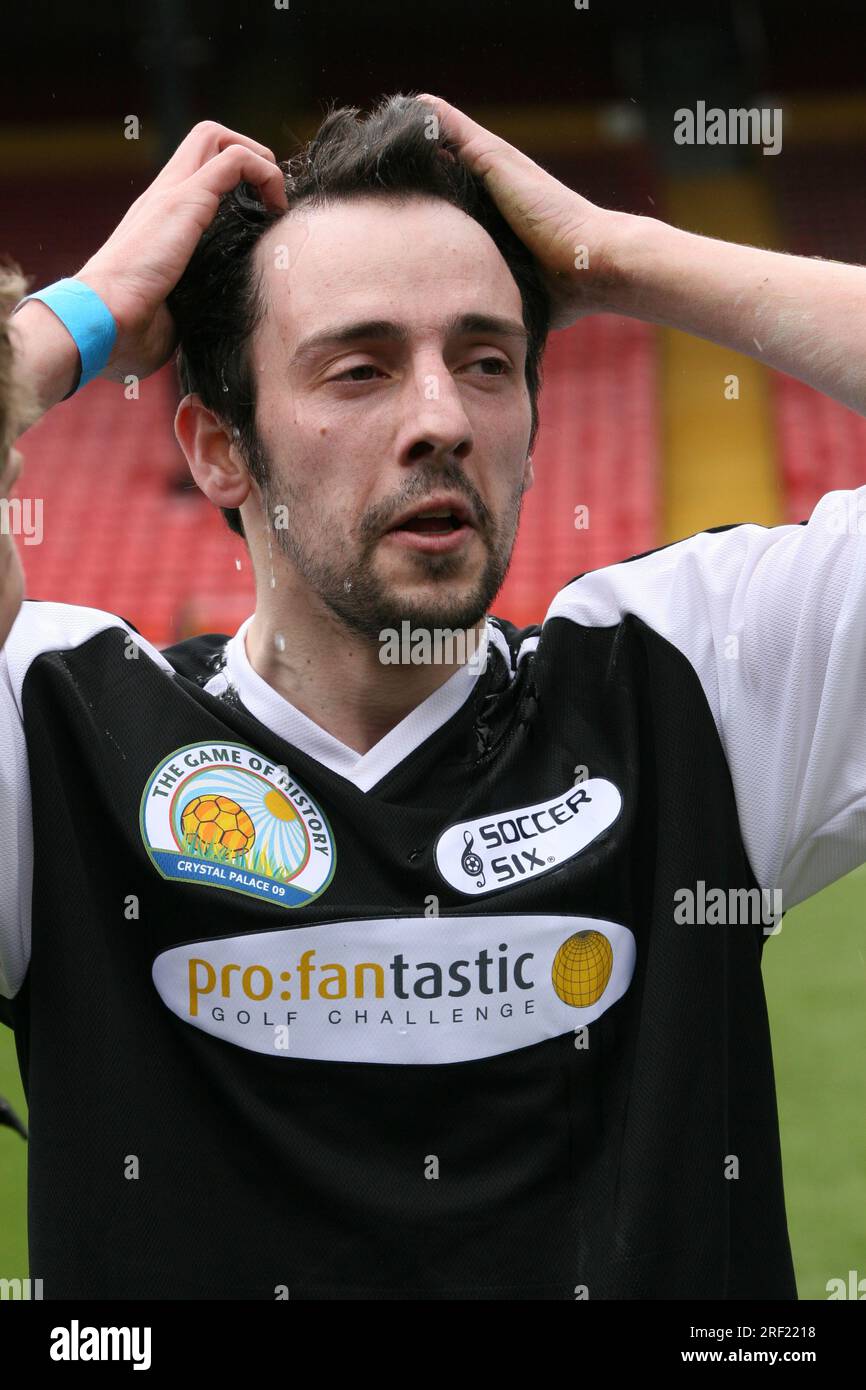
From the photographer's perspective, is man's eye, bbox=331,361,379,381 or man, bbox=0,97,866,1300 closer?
man, bbox=0,97,866,1300

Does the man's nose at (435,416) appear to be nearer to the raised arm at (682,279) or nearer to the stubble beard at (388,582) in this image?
the stubble beard at (388,582)

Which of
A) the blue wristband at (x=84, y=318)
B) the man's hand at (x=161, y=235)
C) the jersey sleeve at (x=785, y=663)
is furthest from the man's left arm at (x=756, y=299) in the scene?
the blue wristband at (x=84, y=318)

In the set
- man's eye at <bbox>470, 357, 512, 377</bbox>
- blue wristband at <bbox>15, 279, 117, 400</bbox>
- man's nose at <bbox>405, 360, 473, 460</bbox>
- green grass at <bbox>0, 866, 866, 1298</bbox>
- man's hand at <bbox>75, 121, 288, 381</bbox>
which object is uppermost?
man's hand at <bbox>75, 121, 288, 381</bbox>

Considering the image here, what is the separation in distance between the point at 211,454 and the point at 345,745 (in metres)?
0.45

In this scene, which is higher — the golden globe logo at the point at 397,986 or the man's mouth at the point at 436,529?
the man's mouth at the point at 436,529

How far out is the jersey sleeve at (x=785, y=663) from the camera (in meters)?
1.75

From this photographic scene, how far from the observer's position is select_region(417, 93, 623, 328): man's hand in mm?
1920

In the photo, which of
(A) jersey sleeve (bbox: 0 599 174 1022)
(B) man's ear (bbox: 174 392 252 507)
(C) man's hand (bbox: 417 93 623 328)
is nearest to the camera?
(A) jersey sleeve (bbox: 0 599 174 1022)

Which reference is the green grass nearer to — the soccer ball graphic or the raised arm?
the soccer ball graphic


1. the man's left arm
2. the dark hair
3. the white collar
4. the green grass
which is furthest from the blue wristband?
the green grass

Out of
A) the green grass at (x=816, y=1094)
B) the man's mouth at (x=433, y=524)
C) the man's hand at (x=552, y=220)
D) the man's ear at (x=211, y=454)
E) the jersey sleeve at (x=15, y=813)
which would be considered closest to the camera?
the jersey sleeve at (x=15, y=813)

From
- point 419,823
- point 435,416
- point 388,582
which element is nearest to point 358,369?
point 435,416

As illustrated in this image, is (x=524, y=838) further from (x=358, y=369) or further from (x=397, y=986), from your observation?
(x=358, y=369)
